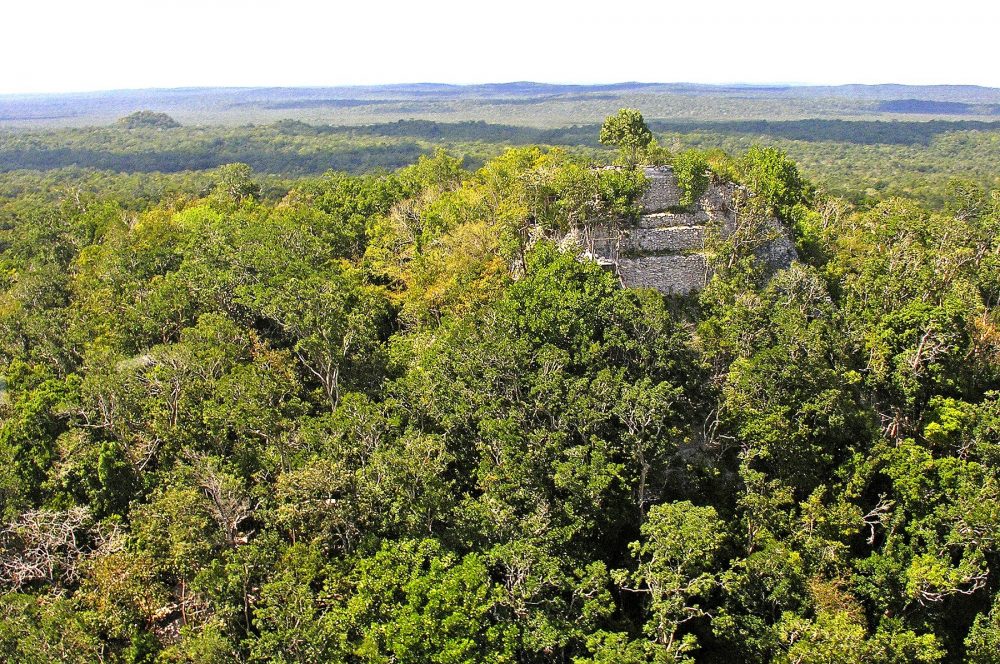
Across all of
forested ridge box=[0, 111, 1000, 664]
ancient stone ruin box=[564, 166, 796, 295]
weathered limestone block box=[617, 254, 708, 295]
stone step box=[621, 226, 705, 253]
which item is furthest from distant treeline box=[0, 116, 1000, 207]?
forested ridge box=[0, 111, 1000, 664]

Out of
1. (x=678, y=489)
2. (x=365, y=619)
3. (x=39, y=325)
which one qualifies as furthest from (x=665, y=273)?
(x=39, y=325)

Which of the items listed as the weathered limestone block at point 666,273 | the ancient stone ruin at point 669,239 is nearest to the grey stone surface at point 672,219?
the ancient stone ruin at point 669,239

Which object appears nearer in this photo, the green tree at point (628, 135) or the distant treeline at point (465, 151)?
the green tree at point (628, 135)

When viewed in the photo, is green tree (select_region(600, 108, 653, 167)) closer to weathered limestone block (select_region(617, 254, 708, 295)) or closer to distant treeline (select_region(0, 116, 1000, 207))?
weathered limestone block (select_region(617, 254, 708, 295))

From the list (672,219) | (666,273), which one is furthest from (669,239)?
(666,273)

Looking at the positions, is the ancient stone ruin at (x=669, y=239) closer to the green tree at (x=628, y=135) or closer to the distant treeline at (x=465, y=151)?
the green tree at (x=628, y=135)

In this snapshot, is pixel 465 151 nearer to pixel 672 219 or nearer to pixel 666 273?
pixel 672 219

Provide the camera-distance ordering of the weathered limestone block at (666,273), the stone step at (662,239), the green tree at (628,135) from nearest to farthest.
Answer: the weathered limestone block at (666,273) → the stone step at (662,239) → the green tree at (628,135)
